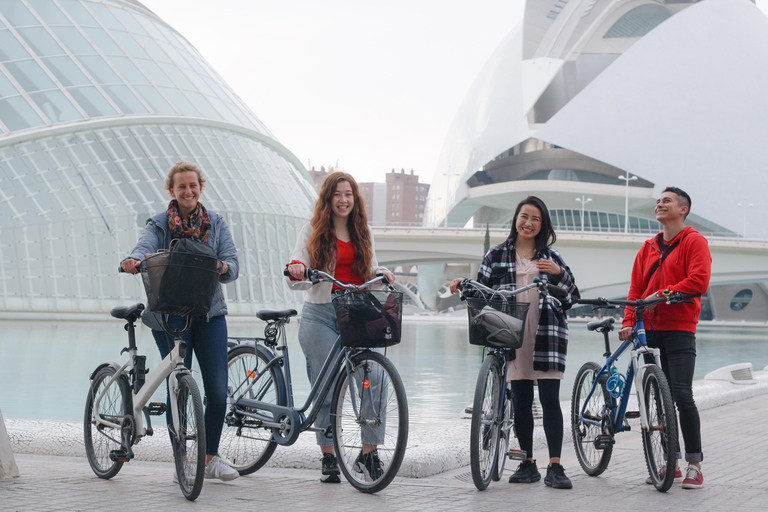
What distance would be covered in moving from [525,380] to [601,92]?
209ft

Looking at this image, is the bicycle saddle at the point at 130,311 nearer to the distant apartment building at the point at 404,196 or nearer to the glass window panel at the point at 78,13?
the glass window panel at the point at 78,13

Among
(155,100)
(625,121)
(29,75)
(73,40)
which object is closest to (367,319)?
(29,75)

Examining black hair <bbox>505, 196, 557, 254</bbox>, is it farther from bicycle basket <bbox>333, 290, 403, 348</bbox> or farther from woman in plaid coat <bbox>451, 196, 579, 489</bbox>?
bicycle basket <bbox>333, 290, 403, 348</bbox>

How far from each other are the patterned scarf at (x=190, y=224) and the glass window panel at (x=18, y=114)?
20.3 m

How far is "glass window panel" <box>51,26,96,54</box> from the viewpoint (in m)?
24.9

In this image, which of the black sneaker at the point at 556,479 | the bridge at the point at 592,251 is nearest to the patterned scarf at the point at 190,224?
the black sneaker at the point at 556,479

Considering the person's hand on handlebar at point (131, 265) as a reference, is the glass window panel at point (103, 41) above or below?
above

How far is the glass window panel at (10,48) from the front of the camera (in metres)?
23.8

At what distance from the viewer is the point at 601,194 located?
68938mm

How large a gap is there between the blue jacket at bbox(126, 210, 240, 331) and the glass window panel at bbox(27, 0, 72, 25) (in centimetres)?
2259

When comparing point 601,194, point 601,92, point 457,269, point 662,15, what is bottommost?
point 457,269

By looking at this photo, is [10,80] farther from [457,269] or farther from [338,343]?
[457,269]

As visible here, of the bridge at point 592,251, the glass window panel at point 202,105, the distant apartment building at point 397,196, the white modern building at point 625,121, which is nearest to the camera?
the glass window panel at point 202,105

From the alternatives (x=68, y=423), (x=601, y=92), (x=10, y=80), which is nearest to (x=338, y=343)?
(x=68, y=423)
